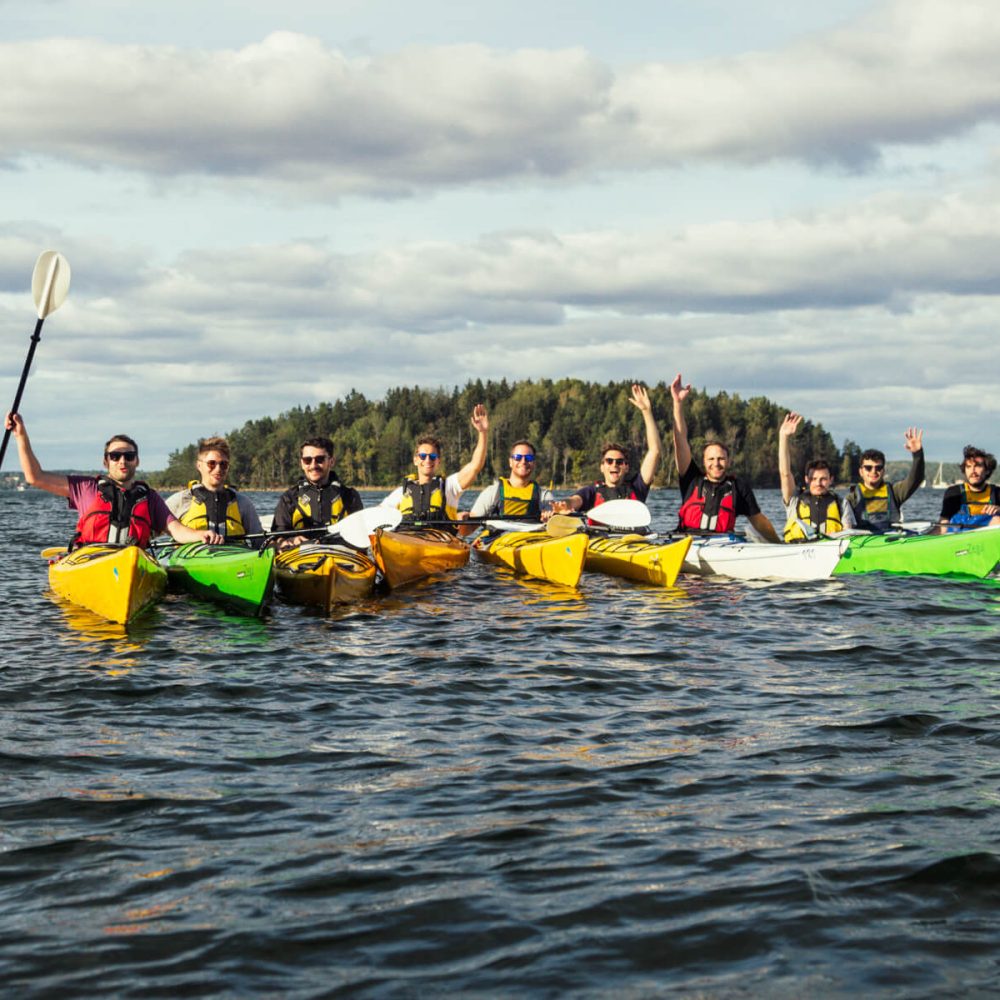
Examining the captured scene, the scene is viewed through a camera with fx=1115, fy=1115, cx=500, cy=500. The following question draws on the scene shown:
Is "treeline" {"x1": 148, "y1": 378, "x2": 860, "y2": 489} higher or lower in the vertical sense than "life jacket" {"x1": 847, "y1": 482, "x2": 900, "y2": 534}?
higher

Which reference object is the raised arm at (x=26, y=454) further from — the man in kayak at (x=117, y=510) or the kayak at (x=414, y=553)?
the kayak at (x=414, y=553)

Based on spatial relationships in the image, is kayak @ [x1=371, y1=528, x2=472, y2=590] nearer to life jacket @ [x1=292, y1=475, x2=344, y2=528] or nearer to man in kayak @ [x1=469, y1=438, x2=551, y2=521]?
life jacket @ [x1=292, y1=475, x2=344, y2=528]

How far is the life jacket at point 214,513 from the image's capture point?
12.3 meters

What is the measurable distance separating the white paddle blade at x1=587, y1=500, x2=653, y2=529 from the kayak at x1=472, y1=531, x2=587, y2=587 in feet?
3.26

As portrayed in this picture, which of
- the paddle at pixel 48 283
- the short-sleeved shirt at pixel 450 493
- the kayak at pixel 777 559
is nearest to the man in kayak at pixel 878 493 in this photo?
the kayak at pixel 777 559

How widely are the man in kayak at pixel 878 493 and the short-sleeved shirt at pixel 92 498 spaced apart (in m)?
8.70

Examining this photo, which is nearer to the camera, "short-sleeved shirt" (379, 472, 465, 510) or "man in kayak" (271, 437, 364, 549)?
"man in kayak" (271, 437, 364, 549)

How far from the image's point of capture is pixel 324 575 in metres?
11.4

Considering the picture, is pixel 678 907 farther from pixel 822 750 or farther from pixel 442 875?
pixel 822 750

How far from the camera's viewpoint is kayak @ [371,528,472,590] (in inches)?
503

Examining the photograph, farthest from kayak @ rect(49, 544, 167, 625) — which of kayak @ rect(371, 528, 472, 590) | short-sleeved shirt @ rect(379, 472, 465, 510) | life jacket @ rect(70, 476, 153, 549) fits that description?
short-sleeved shirt @ rect(379, 472, 465, 510)

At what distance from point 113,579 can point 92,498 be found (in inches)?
60.5

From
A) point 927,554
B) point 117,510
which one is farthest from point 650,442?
point 117,510

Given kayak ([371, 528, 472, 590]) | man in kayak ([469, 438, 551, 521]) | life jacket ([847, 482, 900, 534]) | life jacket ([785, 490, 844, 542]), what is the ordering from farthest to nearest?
life jacket ([847, 482, 900, 534]) → man in kayak ([469, 438, 551, 521]) → life jacket ([785, 490, 844, 542]) → kayak ([371, 528, 472, 590])
